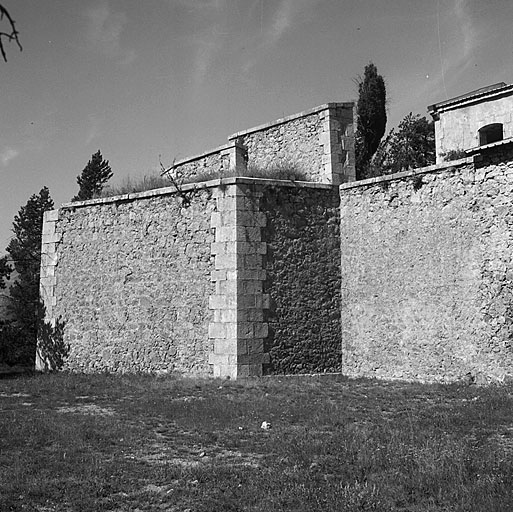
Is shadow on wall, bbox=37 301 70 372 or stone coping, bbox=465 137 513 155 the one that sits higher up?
stone coping, bbox=465 137 513 155

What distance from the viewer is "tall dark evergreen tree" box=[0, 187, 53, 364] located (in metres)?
17.1

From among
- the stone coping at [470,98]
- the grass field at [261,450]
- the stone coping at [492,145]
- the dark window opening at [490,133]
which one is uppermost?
the stone coping at [470,98]

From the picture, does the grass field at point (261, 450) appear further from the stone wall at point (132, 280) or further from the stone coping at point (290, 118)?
the stone coping at point (290, 118)

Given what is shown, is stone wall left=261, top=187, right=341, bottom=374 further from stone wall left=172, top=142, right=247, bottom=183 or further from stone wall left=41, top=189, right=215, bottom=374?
stone wall left=172, top=142, right=247, bottom=183

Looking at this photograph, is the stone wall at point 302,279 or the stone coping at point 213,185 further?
the stone coping at point 213,185

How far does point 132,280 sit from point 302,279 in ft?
13.1

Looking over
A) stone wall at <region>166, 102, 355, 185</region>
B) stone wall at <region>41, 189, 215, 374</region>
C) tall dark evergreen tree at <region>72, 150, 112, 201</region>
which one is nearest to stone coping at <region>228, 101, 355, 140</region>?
stone wall at <region>166, 102, 355, 185</region>

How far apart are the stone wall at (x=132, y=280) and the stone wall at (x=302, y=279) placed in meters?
1.35

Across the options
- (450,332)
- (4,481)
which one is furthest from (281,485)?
(450,332)

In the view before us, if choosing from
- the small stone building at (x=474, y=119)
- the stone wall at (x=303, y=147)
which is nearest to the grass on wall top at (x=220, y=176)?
the stone wall at (x=303, y=147)

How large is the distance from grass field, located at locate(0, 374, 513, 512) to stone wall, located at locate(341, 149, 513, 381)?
1128mm

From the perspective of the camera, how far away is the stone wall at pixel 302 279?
1310cm

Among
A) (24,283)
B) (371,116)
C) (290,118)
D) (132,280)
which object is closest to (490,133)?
(371,116)

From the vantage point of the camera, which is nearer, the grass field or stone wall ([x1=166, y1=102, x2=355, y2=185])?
Result: the grass field
